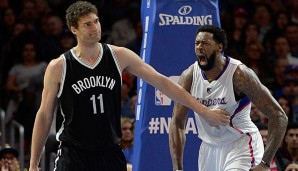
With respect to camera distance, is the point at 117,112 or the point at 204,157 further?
the point at 204,157

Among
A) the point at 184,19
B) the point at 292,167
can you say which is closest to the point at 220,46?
the point at 184,19

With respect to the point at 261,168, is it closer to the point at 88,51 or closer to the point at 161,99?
the point at 88,51

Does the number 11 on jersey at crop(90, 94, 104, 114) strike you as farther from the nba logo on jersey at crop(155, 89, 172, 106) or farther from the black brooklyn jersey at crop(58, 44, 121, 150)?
the nba logo on jersey at crop(155, 89, 172, 106)

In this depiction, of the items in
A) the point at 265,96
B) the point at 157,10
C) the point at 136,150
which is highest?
the point at 157,10

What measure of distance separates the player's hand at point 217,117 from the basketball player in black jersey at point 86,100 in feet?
2.25

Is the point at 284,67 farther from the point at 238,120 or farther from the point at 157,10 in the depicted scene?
the point at 238,120

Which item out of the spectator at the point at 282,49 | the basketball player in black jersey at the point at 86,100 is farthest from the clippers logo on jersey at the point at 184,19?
the spectator at the point at 282,49

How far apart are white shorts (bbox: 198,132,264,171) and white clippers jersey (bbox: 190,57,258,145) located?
51 mm

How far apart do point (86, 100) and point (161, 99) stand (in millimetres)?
2160

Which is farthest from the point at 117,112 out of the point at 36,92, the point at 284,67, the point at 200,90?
the point at 284,67

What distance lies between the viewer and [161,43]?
8391 mm

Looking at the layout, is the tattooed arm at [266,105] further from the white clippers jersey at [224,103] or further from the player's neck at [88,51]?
the player's neck at [88,51]

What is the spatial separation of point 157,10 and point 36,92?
326 cm

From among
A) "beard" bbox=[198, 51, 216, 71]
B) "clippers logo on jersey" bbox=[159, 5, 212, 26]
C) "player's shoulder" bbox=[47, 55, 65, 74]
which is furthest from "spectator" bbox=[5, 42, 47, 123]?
"player's shoulder" bbox=[47, 55, 65, 74]
